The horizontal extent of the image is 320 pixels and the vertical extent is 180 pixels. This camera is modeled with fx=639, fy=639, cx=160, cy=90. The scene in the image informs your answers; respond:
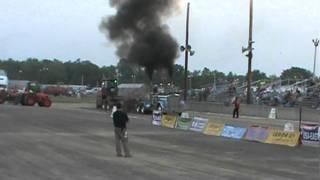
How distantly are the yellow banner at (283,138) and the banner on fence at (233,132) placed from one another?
178 cm

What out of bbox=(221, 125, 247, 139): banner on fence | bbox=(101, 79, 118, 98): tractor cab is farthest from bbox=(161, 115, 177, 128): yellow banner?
bbox=(101, 79, 118, 98): tractor cab

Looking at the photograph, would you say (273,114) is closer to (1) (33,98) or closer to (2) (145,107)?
(2) (145,107)

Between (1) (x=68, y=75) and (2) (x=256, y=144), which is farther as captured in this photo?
(1) (x=68, y=75)

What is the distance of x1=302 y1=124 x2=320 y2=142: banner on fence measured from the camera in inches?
920

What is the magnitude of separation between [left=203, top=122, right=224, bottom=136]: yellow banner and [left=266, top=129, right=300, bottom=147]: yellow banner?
3.76 metres

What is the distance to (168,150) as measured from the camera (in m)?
20.3

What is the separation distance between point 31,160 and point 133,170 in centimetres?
309

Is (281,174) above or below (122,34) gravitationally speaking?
below

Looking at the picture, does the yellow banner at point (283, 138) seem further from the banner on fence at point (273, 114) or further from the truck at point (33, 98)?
the truck at point (33, 98)

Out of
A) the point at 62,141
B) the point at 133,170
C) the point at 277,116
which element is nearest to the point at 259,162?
the point at 133,170

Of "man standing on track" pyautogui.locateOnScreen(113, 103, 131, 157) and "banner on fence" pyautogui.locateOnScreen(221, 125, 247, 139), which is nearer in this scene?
"man standing on track" pyautogui.locateOnScreen(113, 103, 131, 157)

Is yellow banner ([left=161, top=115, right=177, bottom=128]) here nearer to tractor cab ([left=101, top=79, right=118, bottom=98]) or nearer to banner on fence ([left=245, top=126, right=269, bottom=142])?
banner on fence ([left=245, top=126, right=269, bottom=142])

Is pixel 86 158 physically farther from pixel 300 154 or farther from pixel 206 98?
pixel 206 98

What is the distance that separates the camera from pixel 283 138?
2406cm
